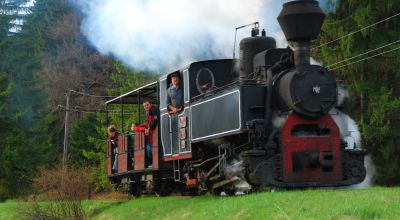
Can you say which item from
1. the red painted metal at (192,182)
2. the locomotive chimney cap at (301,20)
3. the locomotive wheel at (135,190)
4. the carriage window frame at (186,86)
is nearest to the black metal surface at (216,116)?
the carriage window frame at (186,86)

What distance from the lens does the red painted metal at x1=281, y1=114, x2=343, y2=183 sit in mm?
12211

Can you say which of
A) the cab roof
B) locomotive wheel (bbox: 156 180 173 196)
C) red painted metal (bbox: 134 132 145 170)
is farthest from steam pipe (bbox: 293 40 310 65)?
locomotive wheel (bbox: 156 180 173 196)

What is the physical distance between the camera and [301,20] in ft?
41.0

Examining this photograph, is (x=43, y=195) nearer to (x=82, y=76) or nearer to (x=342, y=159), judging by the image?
(x=342, y=159)

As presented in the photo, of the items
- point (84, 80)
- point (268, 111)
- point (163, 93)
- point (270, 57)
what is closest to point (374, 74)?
point (163, 93)

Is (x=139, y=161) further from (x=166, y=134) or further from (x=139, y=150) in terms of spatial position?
(x=166, y=134)

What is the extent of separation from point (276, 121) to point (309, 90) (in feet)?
2.84

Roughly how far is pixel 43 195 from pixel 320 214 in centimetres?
1128

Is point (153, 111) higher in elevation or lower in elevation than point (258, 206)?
higher

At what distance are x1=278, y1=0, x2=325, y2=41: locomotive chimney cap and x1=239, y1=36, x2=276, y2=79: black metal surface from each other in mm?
1358

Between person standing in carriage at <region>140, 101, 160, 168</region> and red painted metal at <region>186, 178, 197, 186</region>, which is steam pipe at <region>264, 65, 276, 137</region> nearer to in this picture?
red painted metal at <region>186, 178, 197, 186</region>

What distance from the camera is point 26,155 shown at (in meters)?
33.4

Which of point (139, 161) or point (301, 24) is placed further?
point (139, 161)

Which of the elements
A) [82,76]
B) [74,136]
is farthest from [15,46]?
[82,76]
